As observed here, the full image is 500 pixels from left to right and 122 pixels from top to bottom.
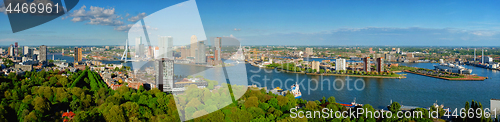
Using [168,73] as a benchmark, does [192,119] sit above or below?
below

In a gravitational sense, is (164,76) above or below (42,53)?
below

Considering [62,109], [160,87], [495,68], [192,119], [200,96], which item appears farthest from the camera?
[495,68]

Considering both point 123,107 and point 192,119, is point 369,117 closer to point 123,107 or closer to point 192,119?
point 192,119

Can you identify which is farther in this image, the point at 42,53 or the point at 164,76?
the point at 42,53

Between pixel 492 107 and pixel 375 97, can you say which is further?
pixel 375 97

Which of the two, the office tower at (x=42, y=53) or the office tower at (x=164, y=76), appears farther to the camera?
the office tower at (x=42, y=53)

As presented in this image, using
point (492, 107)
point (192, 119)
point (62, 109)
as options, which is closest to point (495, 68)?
point (492, 107)

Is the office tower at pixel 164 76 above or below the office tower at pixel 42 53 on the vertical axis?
below

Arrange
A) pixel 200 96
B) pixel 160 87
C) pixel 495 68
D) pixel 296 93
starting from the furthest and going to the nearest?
pixel 495 68, pixel 296 93, pixel 160 87, pixel 200 96
